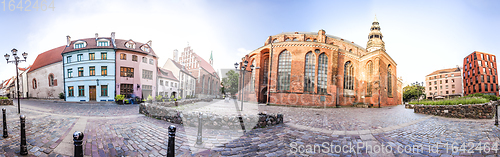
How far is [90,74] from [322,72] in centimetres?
2971

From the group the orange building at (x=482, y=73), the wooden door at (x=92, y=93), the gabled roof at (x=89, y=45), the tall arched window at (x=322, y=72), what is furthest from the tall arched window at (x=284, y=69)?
the orange building at (x=482, y=73)

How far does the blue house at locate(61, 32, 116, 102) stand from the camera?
755 inches

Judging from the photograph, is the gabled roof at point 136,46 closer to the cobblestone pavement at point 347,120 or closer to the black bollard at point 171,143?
the cobblestone pavement at point 347,120

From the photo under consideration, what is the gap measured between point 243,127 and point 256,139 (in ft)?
4.09

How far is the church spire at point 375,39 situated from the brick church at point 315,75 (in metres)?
7.65

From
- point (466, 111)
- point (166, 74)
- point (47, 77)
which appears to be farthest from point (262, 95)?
point (47, 77)

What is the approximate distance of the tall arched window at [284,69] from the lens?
22.2 meters

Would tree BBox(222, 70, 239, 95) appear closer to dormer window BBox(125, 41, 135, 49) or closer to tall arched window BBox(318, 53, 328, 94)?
tall arched window BBox(318, 53, 328, 94)

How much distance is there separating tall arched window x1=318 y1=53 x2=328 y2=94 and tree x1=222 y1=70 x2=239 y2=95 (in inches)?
954

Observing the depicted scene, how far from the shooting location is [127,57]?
20.1 metres

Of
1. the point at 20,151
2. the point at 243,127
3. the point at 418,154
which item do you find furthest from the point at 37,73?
the point at 418,154

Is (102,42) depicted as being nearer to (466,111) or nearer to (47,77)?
(47,77)

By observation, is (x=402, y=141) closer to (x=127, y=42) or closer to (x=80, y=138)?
(x=80, y=138)

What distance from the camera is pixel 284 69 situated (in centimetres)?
2277
